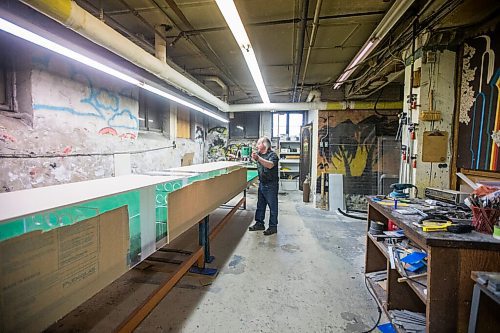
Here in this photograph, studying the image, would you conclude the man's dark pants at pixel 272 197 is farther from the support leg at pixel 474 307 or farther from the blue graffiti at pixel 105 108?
the support leg at pixel 474 307

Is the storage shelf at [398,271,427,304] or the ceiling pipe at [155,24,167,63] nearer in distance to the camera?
the storage shelf at [398,271,427,304]

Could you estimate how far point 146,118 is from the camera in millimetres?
4555

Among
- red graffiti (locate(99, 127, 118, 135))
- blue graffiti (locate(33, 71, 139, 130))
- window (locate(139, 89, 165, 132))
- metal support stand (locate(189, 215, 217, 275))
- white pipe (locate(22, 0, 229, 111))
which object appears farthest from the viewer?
window (locate(139, 89, 165, 132))

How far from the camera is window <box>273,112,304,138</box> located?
26.4 feet

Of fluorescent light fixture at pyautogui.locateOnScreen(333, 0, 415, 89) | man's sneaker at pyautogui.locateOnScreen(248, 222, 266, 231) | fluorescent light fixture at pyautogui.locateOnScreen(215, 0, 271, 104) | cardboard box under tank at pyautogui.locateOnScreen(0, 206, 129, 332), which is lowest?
man's sneaker at pyautogui.locateOnScreen(248, 222, 266, 231)

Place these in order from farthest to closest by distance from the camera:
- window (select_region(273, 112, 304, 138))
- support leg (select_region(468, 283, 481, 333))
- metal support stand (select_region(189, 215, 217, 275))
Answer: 1. window (select_region(273, 112, 304, 138))
2. metal support stand (select_region(189, 215, 217, 275))
3. support leg (select_region(468, 283, 481, 333))


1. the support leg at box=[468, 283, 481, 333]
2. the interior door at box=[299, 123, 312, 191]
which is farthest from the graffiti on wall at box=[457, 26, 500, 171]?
the interior door at box=[299, 123, 312, 191]

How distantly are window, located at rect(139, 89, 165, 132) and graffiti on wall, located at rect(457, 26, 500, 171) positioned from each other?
449 cm

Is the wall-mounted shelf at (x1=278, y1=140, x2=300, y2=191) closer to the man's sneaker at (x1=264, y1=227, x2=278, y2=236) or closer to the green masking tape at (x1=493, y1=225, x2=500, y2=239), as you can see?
the man's sneaker at (x1=264, y1=227, x2=278, y2=236)

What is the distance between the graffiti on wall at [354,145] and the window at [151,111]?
352cm

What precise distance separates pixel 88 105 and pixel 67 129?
45 centimetres

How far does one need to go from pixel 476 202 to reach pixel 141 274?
264cm

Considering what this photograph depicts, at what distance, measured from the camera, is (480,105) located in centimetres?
230

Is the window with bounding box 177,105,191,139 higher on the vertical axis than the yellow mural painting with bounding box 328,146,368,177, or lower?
higher
